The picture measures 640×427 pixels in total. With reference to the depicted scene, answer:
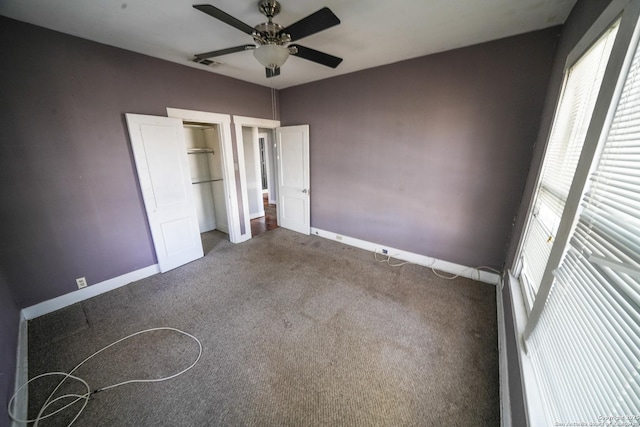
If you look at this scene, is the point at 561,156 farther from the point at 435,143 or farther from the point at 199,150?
the point at 199,150

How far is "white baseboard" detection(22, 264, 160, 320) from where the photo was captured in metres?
2.19

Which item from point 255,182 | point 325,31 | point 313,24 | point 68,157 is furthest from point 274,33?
point 255,182

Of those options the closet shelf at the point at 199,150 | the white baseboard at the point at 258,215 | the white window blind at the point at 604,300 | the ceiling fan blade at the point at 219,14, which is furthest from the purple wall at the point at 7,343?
the white baseboard at the point at 258,215

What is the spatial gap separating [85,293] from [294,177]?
3136 mm

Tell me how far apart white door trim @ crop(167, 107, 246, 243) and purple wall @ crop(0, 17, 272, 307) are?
0.19m

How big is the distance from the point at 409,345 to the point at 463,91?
271 centimetres

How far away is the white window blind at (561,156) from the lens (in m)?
1.22

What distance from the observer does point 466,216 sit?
2752 mm

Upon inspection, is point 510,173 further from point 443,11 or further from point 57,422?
point 57,422

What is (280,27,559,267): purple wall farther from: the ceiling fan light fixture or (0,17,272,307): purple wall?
Answer: (0,17,272,307): purple wall

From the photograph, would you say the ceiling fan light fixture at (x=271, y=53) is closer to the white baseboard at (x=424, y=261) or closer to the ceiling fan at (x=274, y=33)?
the ceiling fan at (x=274, y=33)

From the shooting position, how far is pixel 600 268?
791 mm

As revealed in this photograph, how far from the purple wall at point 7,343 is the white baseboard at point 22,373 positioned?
5 cm

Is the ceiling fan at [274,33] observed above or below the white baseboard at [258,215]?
above
